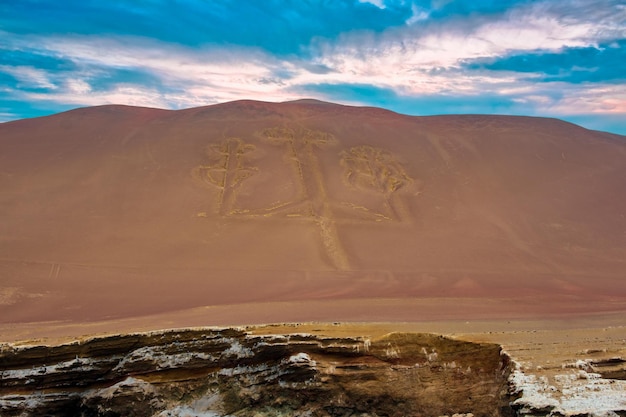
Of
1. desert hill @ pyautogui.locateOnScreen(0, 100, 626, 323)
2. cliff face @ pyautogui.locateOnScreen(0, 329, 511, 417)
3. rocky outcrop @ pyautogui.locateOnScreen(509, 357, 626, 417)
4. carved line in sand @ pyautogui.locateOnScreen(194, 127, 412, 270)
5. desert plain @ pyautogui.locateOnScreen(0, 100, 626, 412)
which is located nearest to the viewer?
rocky outcrop @ pyautogui.locateOnScreen(509, 357, 626, 417)

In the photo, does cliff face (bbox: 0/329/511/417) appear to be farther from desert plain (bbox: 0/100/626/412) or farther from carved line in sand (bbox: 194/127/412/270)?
carved line in sand (bbox: 194/127/412/270)

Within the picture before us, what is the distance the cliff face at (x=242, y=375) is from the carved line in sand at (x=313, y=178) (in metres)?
12.0

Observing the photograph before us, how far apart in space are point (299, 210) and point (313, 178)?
11.1 ft

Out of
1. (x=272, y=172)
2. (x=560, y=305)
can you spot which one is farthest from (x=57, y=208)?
(x=560, y=305)

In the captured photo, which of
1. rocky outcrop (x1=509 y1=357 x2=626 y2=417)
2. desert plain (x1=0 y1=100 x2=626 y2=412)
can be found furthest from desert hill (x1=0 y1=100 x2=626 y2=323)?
rocky outcrop (x1=509 y1=357 x2=626 y2=417)

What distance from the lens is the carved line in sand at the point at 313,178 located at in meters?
23.6

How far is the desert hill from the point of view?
55.4ft

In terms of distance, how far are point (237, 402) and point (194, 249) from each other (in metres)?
13.7

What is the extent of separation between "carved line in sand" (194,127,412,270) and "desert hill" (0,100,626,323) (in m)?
0.11

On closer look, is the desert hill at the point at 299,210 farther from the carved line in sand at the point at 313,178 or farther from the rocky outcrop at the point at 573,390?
the rocky outcrop at the point at 573,390

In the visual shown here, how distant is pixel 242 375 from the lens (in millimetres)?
7418

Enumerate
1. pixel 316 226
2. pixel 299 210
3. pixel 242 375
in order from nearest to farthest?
pixel 242 375 → pixel 316 226 → pixel 299 210

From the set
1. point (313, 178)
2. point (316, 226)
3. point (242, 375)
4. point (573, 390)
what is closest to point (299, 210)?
point (316, 226)

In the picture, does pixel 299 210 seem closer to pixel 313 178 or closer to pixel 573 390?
pixel 313 178
